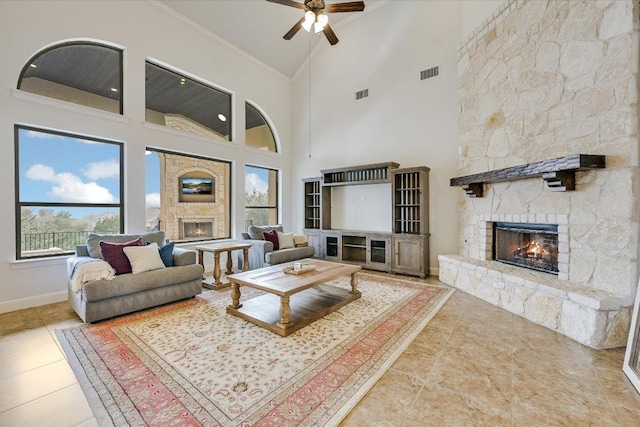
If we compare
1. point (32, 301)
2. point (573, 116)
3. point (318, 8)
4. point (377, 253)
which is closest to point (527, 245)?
point (573, 116)

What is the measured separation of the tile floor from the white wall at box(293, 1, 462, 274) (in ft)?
9.14

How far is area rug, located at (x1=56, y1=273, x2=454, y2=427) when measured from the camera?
1713 mm

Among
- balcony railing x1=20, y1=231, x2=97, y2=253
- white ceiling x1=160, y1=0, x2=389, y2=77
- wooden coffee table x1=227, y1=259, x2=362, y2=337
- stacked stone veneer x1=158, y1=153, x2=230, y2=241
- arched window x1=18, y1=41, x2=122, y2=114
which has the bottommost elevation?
wooden coffee table x1=227, y1=259, x2=362, y2=337

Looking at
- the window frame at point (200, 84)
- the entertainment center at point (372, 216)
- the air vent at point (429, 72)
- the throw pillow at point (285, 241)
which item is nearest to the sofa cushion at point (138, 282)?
the throw pillow at point (285, 241)

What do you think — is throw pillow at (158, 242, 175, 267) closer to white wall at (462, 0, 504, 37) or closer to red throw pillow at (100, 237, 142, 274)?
red throw pillow at (100, 237, 142, 274)

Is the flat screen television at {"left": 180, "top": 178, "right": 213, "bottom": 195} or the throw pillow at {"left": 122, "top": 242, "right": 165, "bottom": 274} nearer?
the throw pillow at {"left": 122, "top": 242, "right": 165, "bottom": 274}

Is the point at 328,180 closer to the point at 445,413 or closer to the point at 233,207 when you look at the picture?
the point at 233,207

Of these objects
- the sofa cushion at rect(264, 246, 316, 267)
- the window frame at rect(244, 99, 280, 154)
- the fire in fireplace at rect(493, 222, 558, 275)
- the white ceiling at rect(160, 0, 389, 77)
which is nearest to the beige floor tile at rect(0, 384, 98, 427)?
the sofa cushion at rect(264, 246, 316, 267)

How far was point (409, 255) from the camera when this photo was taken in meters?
5.18

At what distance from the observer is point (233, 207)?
20.4 feet

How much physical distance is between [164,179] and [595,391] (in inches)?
256

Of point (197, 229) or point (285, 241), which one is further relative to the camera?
point (197, 229)

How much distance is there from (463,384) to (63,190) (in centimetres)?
545

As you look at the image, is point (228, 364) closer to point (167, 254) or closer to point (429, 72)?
point (167, 254)
